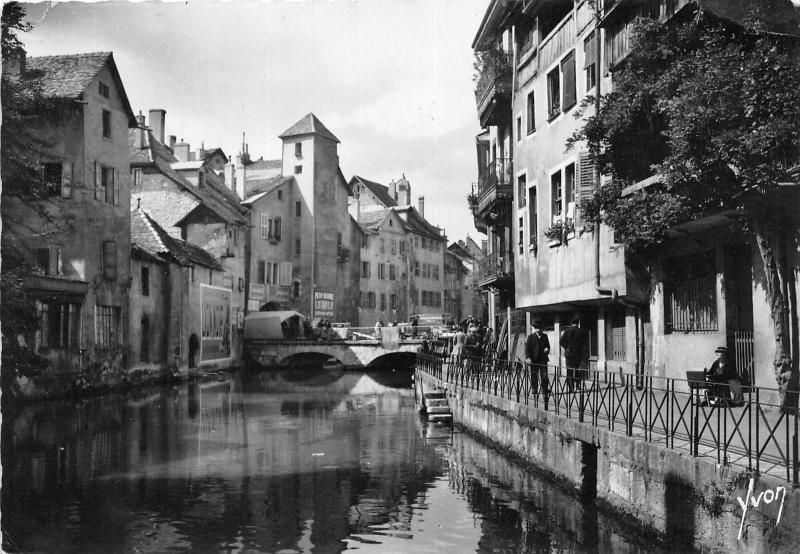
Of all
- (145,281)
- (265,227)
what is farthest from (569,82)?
(265,227)

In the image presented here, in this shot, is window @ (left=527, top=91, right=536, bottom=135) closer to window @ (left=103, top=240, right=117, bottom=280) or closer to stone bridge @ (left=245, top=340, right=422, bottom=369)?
window @ (left=103, top=240, right=117, bottom=280)

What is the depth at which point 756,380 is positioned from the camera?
45.4 ft

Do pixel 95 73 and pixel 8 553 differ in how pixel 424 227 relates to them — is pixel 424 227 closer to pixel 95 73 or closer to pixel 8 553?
pixel 95 73

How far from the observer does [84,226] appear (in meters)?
32.9

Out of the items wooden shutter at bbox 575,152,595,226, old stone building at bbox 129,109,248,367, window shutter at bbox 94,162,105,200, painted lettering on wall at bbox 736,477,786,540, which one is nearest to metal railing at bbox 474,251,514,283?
wooden shutter at bbox 575,152,595,226

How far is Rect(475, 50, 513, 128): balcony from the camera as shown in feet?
92.3

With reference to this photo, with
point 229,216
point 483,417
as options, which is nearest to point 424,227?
point 229,216

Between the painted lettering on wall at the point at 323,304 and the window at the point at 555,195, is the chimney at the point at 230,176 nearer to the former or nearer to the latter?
the painted lettering on wall at the point at 323,304

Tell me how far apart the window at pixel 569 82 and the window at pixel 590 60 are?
2.23 feet

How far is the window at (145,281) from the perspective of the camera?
129 ft

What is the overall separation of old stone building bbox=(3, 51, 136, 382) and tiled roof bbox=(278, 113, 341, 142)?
2629 centimetres

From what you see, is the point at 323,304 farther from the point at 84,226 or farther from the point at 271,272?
the point at 84,226

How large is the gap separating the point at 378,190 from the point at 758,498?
3032 inches

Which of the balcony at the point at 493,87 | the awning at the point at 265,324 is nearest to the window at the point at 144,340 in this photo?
the awning at the point at 265,324
